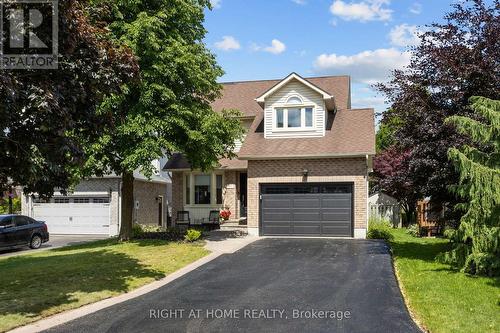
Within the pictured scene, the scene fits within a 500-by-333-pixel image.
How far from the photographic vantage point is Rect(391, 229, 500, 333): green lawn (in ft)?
26.2

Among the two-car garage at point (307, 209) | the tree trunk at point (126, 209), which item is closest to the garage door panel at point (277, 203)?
the two-car garage at point (307, 209)

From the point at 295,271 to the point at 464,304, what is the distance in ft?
15.9

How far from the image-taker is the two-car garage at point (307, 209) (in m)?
21.1

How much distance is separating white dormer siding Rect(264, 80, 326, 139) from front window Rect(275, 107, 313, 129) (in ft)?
0.45

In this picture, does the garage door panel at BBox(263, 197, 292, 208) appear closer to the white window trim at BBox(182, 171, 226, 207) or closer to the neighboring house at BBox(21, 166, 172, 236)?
the white window trim at BBox(182, 171, 226, 207)

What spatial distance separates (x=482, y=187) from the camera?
37.8ft

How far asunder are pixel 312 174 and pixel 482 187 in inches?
410

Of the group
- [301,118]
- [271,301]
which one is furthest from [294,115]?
[271,301]

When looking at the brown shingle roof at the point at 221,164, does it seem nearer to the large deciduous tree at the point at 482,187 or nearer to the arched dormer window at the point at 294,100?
the arched dormer window at the point at 294,100

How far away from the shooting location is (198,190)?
26.1 m

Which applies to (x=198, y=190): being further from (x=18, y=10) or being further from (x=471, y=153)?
(x=18, y=10)

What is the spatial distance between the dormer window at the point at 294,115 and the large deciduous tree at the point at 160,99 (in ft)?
13.3

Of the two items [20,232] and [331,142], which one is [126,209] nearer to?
[20,232]

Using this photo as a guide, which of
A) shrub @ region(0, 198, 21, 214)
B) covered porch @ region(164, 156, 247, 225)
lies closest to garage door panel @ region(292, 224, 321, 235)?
covered porch @ region(164, 156, 247, 225)
